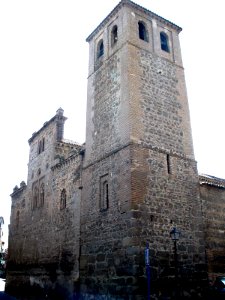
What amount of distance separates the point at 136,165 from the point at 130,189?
1.12 meters

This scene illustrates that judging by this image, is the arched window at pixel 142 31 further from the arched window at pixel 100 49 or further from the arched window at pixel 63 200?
the arched window at pixel 63 200

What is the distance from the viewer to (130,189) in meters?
13.9

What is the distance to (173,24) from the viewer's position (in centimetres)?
2039

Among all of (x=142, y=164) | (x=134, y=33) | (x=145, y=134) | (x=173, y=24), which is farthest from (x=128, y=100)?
(x=173, y=24)

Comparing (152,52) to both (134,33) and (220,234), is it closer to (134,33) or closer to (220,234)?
(134,33)

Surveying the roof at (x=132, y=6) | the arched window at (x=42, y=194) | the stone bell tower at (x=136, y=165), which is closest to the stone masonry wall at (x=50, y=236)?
the arched window at (x=42, y=194)

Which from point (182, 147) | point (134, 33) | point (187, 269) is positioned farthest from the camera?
point (134, 33)

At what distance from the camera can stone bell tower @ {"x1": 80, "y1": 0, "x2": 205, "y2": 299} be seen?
13617mm

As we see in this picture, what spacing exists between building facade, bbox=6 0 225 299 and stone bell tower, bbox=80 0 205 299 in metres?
0.05

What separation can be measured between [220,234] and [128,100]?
27.1 feet

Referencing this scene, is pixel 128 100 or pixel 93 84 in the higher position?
pixel 93 84

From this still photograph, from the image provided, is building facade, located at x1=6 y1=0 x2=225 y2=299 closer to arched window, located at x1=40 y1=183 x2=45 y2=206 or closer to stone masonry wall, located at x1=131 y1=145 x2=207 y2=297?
stone masonry wall, located at x1=131 y1=145 x2=207 y2=297

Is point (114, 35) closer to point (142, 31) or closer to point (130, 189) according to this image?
point (142, 31)

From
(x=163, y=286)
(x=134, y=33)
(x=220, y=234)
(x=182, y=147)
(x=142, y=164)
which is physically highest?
(x=134, y=33)
